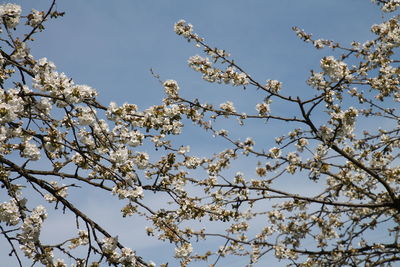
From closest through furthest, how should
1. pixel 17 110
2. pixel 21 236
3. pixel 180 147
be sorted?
1. pixel 17 110
2. pixel 21 236
3. pixel 180 147

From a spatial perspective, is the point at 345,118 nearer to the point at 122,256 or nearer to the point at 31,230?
the point at 122,256

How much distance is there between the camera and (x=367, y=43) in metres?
8.83

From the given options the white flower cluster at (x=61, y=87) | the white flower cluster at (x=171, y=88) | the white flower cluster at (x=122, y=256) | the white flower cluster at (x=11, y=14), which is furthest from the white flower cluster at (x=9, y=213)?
the white flower cluster at (x=171, y=88)

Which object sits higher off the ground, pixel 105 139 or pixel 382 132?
pixel 382 132

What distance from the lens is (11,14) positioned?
5.29m

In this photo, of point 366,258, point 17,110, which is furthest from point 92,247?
point 366,258

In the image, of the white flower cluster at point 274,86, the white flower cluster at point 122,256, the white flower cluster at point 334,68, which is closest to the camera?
the white flower cluster at point 122,256

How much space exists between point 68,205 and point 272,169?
437 cm

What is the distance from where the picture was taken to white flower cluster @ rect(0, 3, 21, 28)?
522 cm

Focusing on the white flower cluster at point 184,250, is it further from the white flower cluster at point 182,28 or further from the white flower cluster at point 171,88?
the white flower cluster at point 182,28

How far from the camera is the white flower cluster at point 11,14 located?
17.1 feet

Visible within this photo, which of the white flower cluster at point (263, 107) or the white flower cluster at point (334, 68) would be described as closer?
the white flower cluster at point (334, 68)

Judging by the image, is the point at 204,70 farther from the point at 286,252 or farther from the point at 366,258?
the point at 366,258

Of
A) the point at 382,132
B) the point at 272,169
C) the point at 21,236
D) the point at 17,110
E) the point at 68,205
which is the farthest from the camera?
the point at 382,132
